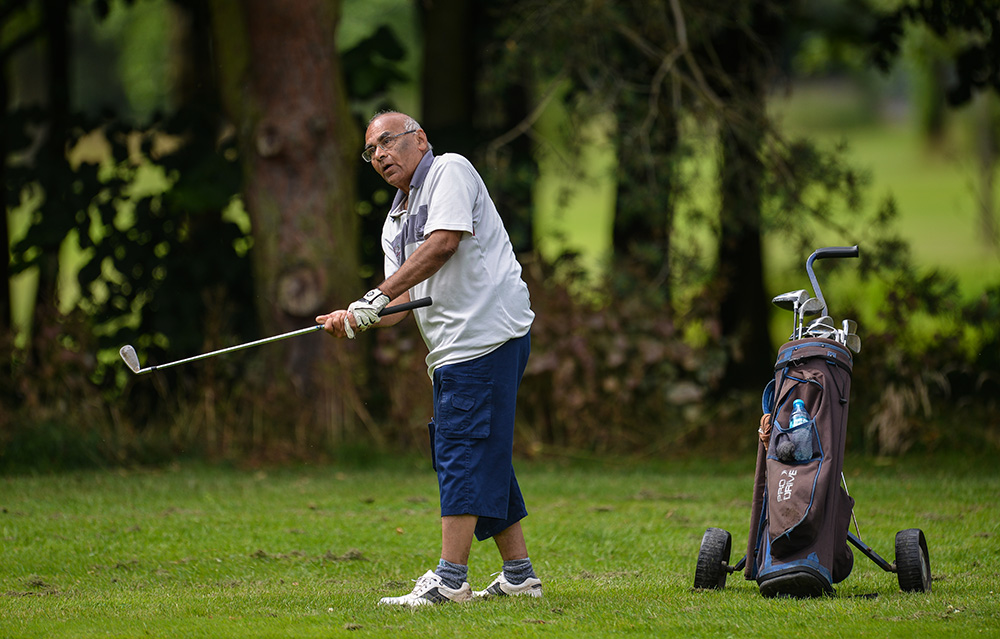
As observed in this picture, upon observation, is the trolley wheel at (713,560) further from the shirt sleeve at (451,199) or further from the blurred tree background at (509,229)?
the blurred tree background at (509,229)

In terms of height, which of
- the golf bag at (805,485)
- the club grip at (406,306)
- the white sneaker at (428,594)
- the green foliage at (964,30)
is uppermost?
the green foliage at (964,30)

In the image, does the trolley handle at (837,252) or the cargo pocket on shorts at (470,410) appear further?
the trolley handle at (837,252)

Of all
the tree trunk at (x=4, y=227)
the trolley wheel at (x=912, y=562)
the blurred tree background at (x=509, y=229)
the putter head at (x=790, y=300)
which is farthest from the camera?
the tree trunk at (x=4, y=227)

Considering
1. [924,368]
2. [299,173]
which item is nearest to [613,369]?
[924,368]

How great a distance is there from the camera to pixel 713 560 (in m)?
5.32

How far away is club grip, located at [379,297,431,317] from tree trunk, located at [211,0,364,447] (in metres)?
4.68

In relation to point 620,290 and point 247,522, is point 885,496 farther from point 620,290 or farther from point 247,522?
point 247,522

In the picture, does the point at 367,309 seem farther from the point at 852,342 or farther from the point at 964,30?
the point at 964,30

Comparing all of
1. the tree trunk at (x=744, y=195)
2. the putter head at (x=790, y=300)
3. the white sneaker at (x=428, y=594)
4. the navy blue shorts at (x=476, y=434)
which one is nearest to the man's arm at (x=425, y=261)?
the navy blue shorts at (x=476, y=434)

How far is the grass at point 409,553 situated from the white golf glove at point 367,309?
42.9 inches

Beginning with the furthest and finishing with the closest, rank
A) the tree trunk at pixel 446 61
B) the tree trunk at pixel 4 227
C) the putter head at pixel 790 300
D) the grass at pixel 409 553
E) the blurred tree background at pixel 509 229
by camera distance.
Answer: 1. the tree trunk at pixel 446 61
2. the tree trunk at pixel 4 227
3. the blurred tree background at pixel 509 229
4. the putter head at pixel 790 300
5. the grass at pixel 409 553

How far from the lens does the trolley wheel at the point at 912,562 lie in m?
5.14

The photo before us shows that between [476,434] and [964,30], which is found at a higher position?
[964,30]

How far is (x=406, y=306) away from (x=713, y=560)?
165cm
